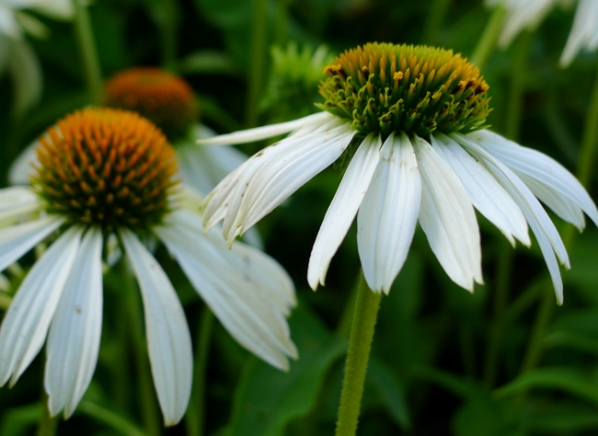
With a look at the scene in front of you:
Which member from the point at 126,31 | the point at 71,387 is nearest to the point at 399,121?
the point at 71,387

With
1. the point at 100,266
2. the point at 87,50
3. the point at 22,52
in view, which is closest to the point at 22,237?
the point at 100,266

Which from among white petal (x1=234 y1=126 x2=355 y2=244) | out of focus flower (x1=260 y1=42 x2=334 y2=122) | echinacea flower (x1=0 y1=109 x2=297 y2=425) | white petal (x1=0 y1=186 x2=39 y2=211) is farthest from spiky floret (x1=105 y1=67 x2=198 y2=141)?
white petal (x1=234 y1=126 x2=355 y2=244)

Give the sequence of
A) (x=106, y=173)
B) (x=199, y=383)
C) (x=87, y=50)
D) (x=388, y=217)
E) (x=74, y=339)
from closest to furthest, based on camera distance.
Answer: (x=388, y=217) → (x=74, y=339) → (x=106, y=173) → (x=199, y=383) → (x=87, y=50)

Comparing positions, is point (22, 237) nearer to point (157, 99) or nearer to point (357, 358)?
point (357, 358)

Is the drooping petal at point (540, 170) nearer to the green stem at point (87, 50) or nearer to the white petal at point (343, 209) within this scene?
the white petal at point (343, 209)

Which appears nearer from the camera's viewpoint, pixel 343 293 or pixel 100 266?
pixel 100 266
